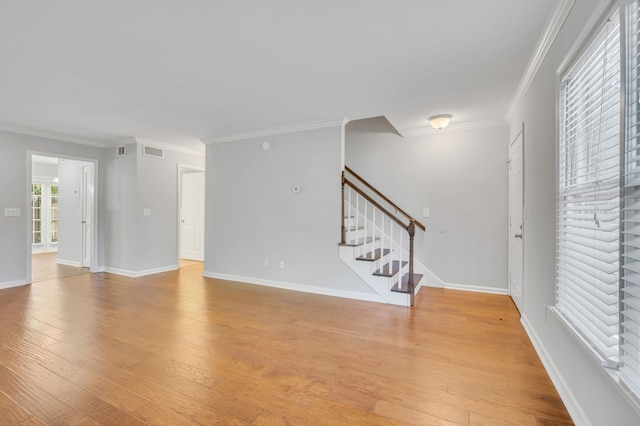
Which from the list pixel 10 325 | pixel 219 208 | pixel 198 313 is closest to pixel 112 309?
pixel 10 325

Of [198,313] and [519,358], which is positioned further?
[198,313]

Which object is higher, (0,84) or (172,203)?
(0,84)

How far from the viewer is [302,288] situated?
4395 millimetres

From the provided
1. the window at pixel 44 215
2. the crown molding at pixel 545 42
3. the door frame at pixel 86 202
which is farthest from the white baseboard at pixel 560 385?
the window at pixel 44 215

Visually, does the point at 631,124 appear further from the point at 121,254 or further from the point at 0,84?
the point at 121,254

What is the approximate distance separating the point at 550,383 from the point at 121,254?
616 cm

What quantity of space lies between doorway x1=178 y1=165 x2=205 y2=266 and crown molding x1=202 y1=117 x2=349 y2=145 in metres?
1.99

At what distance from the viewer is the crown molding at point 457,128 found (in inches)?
163

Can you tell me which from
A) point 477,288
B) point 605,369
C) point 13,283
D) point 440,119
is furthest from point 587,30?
point 13,283

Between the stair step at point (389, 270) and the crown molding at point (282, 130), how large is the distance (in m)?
2.02

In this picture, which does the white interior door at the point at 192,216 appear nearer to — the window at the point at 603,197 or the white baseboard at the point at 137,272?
the white baseboard at the point at 137,272

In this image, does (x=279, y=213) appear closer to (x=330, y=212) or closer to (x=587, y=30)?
(x=330, y=212)

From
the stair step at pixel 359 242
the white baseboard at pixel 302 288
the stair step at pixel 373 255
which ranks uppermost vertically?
the stair step at pixel 359 242

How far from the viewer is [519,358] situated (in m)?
2.40
